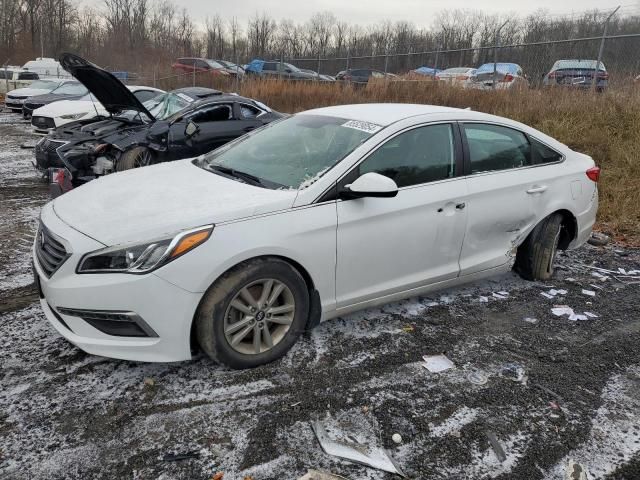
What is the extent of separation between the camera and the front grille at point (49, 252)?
285 centimetres

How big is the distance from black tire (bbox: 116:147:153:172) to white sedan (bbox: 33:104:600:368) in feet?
11.3

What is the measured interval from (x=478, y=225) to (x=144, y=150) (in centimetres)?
Result: 523

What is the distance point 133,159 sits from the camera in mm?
7219

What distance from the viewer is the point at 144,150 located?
289 inches

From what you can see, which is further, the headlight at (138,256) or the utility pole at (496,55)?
the utility pole at (496,55)

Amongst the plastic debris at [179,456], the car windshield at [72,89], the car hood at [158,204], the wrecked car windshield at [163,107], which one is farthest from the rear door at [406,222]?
the car windshield at [72,89]

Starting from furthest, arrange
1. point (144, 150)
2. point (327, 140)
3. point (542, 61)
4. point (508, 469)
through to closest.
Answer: point (542, 61) < point (144, 150) < point (327, 140) < point (508, 469)

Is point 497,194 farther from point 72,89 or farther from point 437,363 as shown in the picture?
point 72,89

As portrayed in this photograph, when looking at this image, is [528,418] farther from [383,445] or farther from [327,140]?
[327,140]

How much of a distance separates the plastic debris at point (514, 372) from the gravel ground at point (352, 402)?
13 mm

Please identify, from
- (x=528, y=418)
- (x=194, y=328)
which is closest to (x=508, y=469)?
(x=528, y=418)

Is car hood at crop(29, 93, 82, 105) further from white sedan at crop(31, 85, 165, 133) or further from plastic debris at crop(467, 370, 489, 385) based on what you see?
plastic debris at crop(467, 370, 489, 385)

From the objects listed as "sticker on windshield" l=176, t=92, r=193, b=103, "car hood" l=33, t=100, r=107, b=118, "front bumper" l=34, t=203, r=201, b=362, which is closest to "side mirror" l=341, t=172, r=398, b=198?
"front bumper" l=34, t=203, r=201, b=362

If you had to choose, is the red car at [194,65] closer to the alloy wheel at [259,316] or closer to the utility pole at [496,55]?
the utility pole at [496,55]
